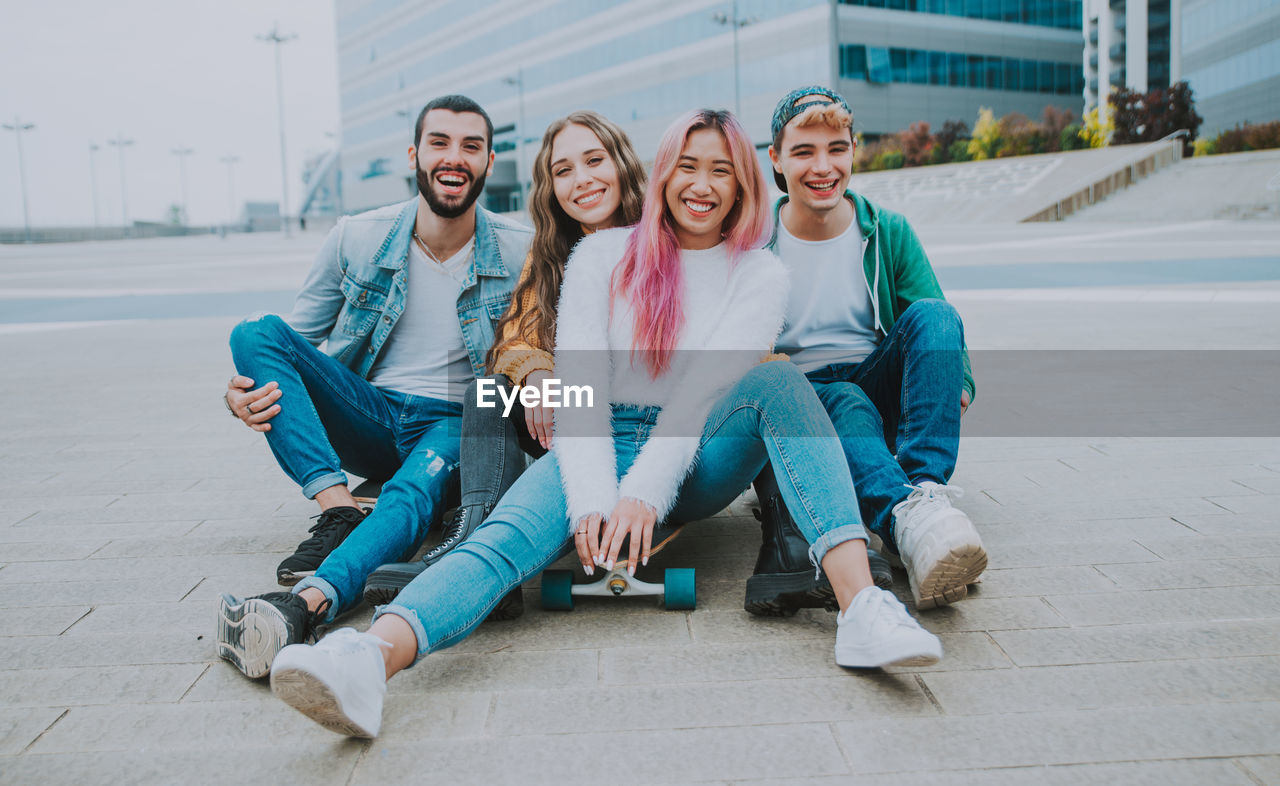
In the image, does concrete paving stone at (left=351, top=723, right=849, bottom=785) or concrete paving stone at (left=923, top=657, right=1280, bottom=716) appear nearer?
concrete paving stone at (left=351, top=723, right=849, bottom=785)

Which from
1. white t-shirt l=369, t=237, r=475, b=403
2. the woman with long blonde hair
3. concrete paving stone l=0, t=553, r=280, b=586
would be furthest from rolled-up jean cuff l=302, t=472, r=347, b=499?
white t-shirt l=369, t=237, r=475, b=403

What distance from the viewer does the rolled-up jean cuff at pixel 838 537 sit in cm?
228

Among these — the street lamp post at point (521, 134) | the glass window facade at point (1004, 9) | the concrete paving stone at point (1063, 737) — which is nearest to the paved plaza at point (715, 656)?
the concrete paving stone at point (1063, 737)

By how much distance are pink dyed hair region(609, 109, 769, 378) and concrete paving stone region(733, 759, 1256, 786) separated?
134 centimetres

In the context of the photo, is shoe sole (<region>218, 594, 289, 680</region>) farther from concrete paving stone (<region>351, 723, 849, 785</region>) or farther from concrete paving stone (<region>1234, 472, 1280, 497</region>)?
concrete paving stone (<region>1234, 472, 1280, 497</region>)

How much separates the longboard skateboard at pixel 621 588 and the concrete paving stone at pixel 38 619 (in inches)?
53.9

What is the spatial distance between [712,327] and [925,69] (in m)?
49.1

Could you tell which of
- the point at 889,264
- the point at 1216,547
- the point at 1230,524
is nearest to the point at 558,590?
the point at 889,264

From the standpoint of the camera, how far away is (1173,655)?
2.22 meters

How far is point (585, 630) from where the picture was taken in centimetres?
250

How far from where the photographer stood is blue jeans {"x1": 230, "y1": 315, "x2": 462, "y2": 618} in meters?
2.63

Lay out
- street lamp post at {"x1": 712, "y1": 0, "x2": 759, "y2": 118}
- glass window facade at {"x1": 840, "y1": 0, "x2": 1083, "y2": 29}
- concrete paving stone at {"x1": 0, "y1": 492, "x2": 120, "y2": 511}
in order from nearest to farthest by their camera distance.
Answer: concrete paving stone at {"x1": 0, "y1": 492, "x2": 120, "y2": 511}
street lamp post at {"x1": 712, "y1": 0, "x2": 759, "y2": 118}
glass window facade at {"x1": 840, "y1": 0, "x2": 1083, "y2": 29}

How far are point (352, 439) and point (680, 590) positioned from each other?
1389 millimetres

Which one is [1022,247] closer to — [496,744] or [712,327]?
[712,327]
